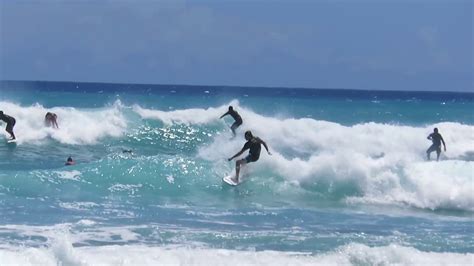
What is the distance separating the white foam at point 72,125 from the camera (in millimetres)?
24938

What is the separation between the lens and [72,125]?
1056 inches

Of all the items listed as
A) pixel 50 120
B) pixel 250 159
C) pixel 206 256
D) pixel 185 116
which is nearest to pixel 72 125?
pixel 50 120

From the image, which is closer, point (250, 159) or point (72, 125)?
point (250, 159)

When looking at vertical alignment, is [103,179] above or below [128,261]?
above

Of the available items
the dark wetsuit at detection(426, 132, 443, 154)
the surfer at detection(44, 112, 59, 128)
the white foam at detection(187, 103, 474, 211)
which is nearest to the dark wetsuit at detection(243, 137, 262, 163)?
the white foam at detection(187, 103, 474, 211)

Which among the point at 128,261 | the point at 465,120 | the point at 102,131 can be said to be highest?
the point at 465,120

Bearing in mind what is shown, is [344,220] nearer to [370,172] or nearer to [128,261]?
[370,172]

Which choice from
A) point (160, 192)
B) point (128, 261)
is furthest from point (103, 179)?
point (128, 261)

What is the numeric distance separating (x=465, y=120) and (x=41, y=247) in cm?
4086

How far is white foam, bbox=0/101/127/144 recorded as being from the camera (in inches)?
982

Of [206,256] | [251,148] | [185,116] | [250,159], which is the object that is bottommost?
[206,256]

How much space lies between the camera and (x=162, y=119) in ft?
104

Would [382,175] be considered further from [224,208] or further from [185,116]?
[185,116]

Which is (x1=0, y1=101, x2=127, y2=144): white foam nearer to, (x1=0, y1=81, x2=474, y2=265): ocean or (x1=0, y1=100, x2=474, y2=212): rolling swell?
(x1=0, y1=81, x2=474, y2=265): ocean
